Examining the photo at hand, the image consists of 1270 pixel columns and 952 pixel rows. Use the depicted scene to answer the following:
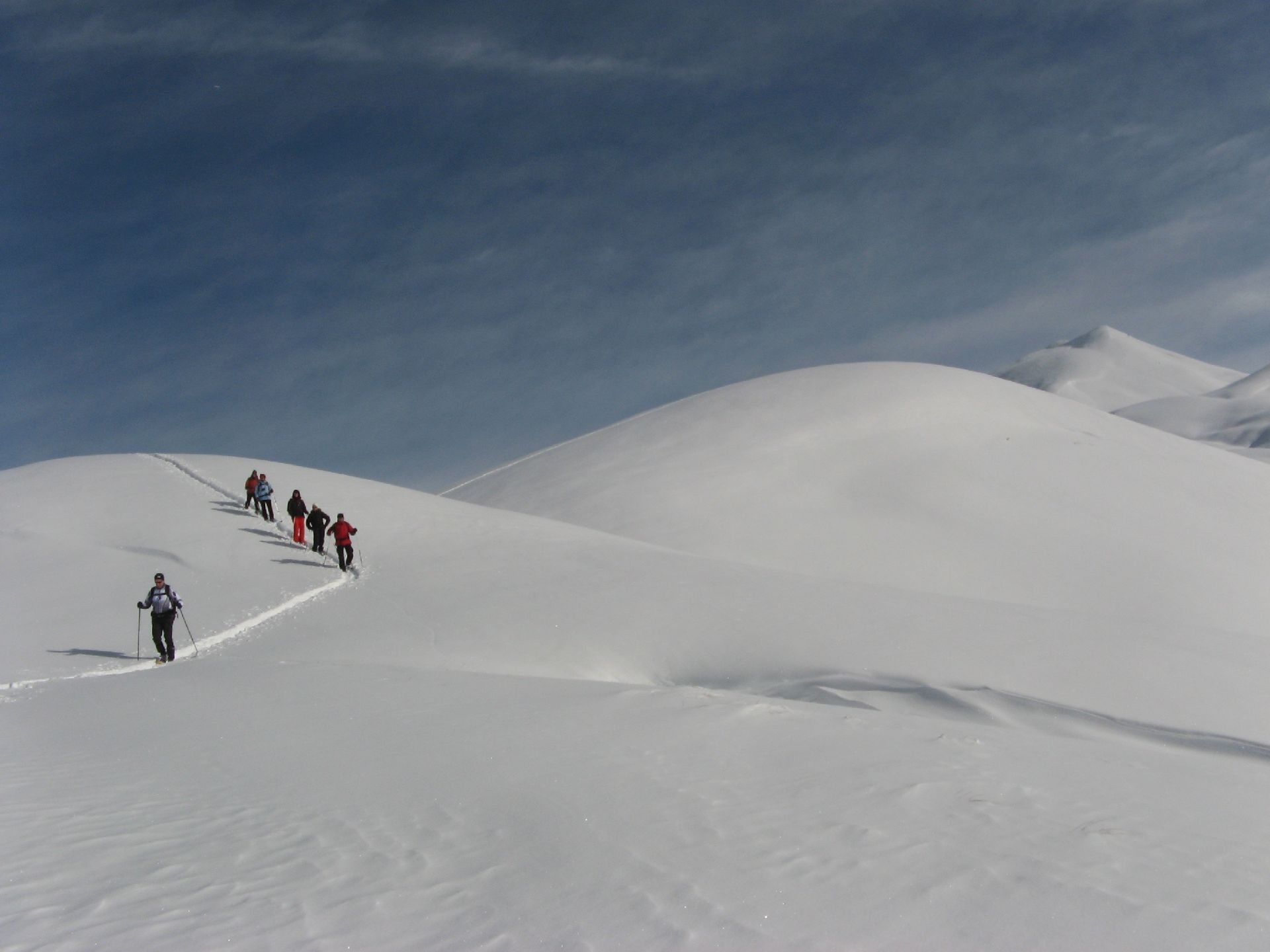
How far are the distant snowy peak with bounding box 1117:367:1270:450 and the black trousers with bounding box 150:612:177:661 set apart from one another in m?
172

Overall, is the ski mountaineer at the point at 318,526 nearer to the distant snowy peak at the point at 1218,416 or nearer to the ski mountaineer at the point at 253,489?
the ski mountaineer at the point at 253,489

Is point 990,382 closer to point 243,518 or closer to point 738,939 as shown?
point 243,518

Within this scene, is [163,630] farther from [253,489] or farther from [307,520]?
[253,489]

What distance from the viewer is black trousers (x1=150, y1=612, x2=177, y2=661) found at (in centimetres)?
1326

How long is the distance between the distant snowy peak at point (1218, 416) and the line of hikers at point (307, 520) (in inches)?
6531

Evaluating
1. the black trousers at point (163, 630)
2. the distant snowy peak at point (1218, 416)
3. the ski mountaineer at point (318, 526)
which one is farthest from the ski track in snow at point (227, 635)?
the distant snowy peak at point (1218, 416)

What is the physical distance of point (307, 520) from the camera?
68.7 feet

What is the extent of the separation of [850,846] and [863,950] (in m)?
1.22

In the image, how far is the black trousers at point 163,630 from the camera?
522 inches

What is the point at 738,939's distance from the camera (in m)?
4.19

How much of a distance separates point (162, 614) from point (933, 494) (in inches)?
836

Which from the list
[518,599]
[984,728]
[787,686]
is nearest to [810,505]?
[518,599]

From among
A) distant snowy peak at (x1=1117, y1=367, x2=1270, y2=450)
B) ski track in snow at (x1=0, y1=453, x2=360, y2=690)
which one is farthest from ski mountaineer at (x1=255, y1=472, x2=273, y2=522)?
distant snowy peak at (x1=1117, y1=367, x2=1270, y2=450)

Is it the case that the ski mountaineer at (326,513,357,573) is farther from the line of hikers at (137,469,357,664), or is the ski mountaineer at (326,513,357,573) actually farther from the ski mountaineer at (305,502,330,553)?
the ski mountaineer at (305,502,330,553)
